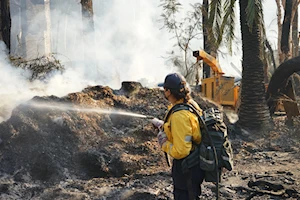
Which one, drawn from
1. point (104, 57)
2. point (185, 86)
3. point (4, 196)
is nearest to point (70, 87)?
point (4, 196)

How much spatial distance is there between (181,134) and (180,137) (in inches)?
1.1

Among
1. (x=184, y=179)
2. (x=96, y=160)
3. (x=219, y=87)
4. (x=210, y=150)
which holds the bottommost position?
(x=96, y=160)

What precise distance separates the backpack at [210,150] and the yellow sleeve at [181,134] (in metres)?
0.08

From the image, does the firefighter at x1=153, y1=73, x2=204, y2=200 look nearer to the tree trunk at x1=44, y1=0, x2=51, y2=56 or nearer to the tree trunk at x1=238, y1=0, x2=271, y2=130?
the tree trunk at x1=238, y1=0, x2=271, y2=130

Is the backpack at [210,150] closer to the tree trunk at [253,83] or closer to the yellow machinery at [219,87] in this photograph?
the tree trunk at [253,83]

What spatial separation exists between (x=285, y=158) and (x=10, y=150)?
18.9 ft

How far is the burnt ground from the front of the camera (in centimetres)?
549

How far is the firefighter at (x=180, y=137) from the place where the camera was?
3.11m

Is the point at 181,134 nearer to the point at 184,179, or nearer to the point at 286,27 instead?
the point at 184,179

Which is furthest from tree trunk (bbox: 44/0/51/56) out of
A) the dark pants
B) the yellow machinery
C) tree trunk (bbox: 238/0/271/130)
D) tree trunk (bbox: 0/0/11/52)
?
the dark pants

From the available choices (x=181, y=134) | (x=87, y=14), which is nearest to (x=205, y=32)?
(x=87, y=14)

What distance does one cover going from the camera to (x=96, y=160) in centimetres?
644

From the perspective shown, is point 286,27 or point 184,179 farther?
point 286,27

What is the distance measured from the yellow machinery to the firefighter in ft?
30.6
